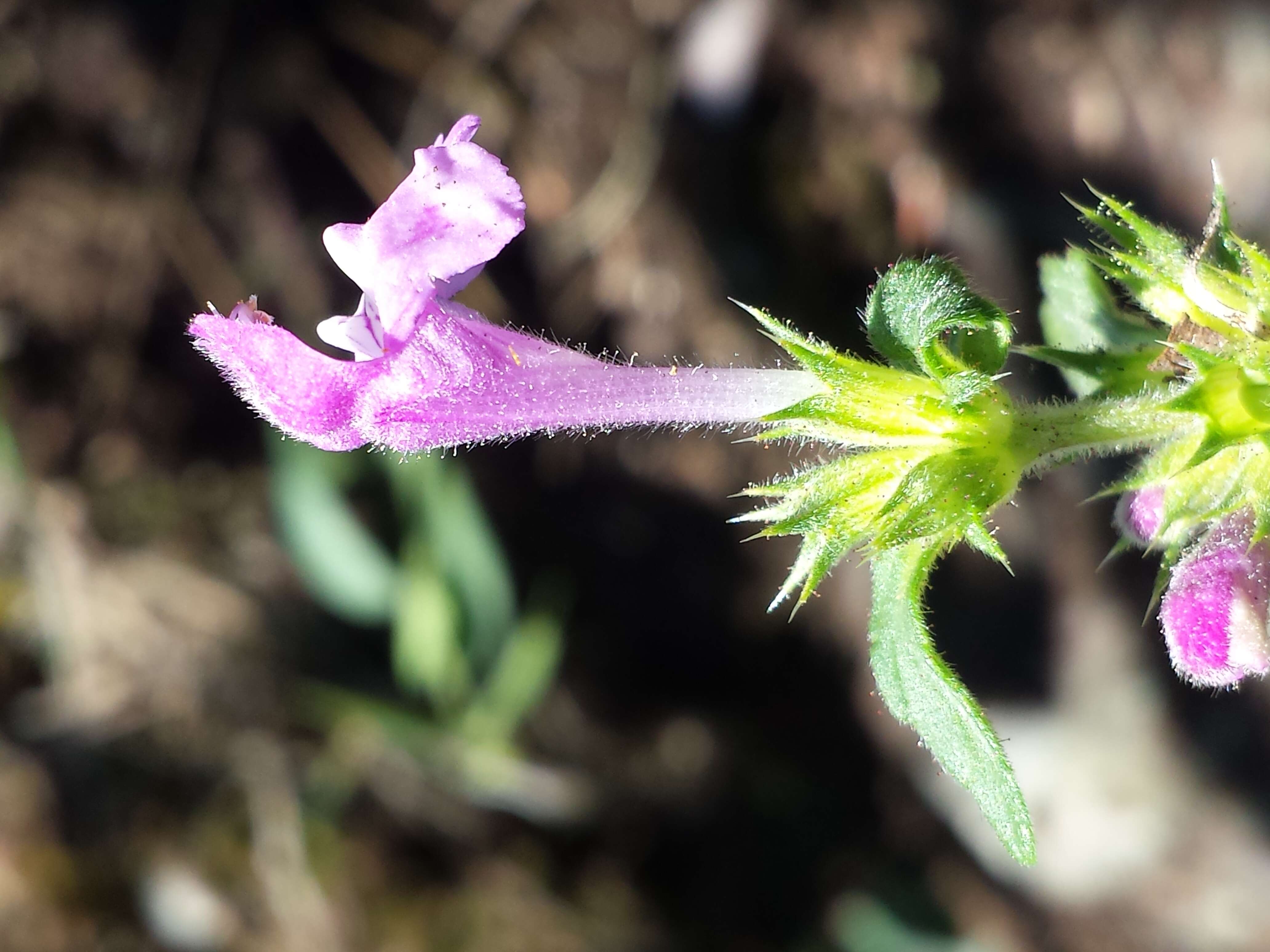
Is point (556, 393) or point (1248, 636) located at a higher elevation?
point (556, 393)

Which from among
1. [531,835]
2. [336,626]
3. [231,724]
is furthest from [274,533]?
[531,835]

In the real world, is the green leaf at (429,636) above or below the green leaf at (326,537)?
below

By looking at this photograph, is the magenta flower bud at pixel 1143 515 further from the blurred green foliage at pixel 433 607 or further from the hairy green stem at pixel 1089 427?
the blurred green foliage at pixel 433 607

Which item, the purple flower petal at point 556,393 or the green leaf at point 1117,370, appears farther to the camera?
the green leaf at point 1117,370

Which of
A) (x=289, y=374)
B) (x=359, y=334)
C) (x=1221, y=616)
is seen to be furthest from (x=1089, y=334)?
(x=289, y=374)

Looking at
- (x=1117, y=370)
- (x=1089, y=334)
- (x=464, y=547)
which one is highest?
(x=464, y=547)

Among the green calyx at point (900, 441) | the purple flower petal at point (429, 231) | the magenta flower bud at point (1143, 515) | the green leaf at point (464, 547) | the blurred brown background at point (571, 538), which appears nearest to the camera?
the purple flower petal at point (429, 231)

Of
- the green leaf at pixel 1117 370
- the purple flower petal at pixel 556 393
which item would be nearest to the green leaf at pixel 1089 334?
the green leaf at pixel 1117 370

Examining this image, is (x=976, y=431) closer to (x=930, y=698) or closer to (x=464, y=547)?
(x=930, y=698)
